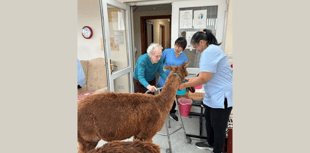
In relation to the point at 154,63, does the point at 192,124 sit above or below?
below

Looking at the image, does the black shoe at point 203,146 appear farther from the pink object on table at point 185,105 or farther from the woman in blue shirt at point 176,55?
the woman in blue shirt at point 176,55

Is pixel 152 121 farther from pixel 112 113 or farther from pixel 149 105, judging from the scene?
pixel 112 113

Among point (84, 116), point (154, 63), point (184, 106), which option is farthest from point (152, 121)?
point (184, 106)

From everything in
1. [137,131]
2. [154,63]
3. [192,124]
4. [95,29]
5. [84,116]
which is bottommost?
[192,124]

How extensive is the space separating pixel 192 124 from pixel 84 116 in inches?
85.8

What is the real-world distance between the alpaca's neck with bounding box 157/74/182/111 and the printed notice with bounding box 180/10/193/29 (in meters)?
1.92

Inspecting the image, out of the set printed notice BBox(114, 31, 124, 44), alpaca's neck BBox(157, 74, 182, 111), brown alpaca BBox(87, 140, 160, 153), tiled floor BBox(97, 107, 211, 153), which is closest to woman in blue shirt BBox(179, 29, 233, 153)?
alpaca's neck BBox(157, 74, 182, 111)

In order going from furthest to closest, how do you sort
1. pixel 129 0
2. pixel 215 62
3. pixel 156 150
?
pixel 129 0 → pixel 215 62 → pixel 156 150

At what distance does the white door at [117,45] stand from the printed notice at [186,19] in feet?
3.55

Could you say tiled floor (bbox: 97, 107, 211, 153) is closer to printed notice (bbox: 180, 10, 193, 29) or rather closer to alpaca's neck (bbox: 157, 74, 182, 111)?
alpaca's neck (bbox: 157, 74, 182, 111)

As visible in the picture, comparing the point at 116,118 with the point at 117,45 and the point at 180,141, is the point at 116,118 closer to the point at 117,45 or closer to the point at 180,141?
the point at 180,141

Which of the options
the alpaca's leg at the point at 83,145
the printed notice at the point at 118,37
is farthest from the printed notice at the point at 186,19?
the alpaca's leg at the point at 83,145

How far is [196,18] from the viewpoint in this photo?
9.45 ft

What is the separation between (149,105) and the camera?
1.19 metres
